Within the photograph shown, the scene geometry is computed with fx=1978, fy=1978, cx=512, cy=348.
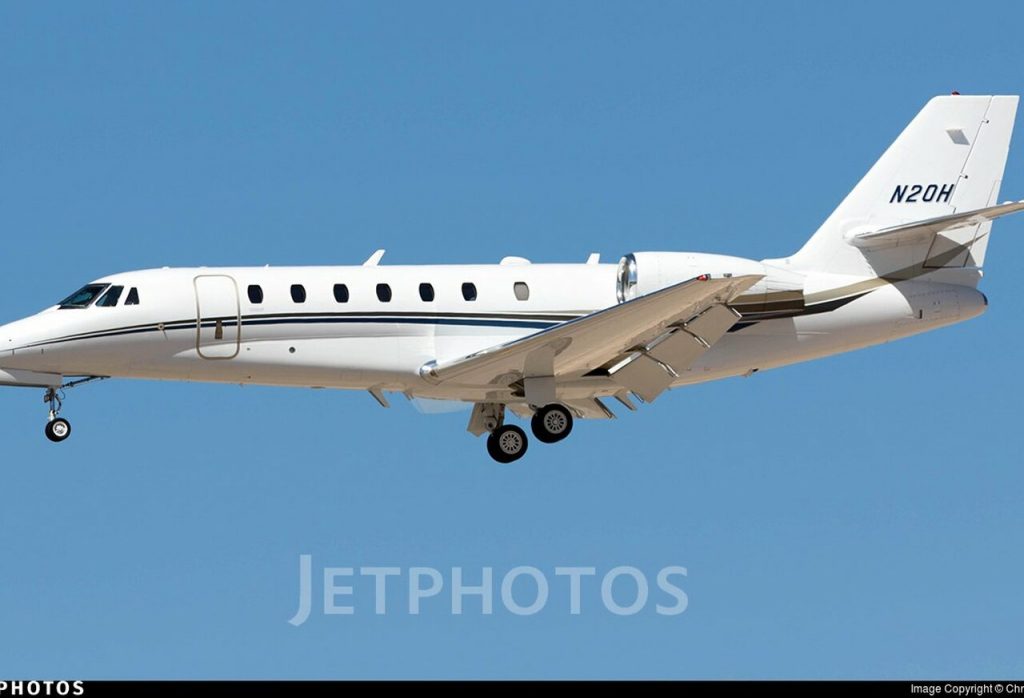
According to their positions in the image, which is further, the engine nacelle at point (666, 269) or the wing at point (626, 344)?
the engine nacelle at point (666, 269)

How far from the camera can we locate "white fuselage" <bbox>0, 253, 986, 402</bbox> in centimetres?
Answer: 2727

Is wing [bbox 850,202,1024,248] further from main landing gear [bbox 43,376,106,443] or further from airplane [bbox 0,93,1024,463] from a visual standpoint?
main landing gear [bbox 43,376,106,443]

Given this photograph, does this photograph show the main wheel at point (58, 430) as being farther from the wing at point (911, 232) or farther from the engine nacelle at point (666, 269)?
the wing at point (911, 232)

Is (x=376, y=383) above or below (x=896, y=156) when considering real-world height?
below

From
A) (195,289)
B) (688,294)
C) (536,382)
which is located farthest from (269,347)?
(688,294)

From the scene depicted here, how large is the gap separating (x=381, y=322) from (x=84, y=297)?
4.15 m

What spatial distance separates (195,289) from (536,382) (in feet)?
16.2

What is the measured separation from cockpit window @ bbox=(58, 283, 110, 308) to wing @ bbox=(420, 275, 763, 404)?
15.3ft

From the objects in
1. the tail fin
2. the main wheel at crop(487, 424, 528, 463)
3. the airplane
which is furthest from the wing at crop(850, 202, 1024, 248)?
the main wheel at crop(487, 424, 528, 463)

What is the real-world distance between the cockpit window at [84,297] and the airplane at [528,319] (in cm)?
3

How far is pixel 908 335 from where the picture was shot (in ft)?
94.9

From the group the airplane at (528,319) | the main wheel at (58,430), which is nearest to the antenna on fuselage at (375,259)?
the airplane at (528,319)

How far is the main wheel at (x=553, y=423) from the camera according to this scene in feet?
91.7
